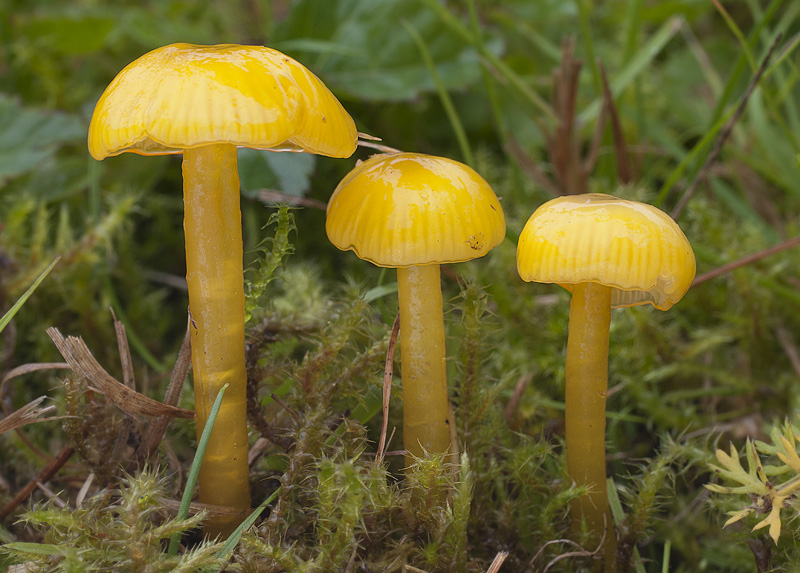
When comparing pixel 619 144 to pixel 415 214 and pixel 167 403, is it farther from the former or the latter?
pixel 167 403

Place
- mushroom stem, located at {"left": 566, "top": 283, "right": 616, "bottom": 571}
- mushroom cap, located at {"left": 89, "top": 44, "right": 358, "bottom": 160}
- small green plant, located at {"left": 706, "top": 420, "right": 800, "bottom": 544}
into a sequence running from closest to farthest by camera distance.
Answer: mushroom cap, located at {"left": 89, "top": 44, "right": 358, "bottom": 160}, small green plant, located at {"left": 706, "top": 420, "right": 800, "bottom": 544}, mushroom stem, located at {"left": 566, "top": 283, "right": 616, "bottom": 571}

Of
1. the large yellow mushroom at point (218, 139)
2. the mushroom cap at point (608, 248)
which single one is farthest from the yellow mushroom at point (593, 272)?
the large yellow mushroom at point (218, 139)

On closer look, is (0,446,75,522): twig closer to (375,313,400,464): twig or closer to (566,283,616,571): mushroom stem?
(375,313,400,464): twig

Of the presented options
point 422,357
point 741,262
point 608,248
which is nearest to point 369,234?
point 422,357

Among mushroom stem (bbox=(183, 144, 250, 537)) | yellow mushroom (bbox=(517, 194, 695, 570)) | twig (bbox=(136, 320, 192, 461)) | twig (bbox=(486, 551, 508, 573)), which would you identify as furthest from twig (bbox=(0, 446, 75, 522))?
yellow mushroom (bbox=(517, 194, 695, 570))

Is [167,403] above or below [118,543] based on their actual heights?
above

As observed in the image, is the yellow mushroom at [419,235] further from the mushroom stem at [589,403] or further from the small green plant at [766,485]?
the small green plant at [766,485]
